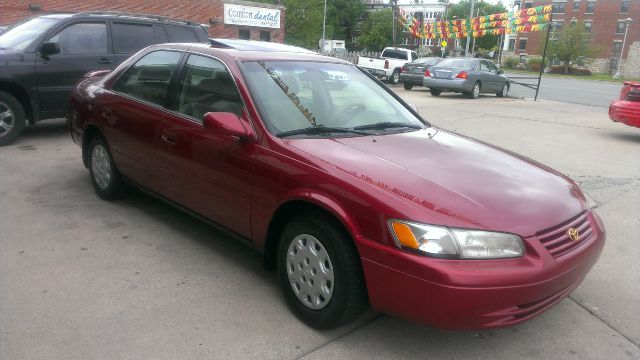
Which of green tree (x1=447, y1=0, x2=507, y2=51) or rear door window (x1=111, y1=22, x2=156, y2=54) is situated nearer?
rear door window (x1=111, y1=22, x2=156, y2=54)

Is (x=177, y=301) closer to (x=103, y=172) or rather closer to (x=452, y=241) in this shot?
(x=452, y=241)

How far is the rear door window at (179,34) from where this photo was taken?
28.3ft

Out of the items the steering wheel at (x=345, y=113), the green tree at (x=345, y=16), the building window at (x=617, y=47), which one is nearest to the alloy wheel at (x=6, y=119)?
the steering wheel at (x=345, y=113)

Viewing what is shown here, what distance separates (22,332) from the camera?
2855mm

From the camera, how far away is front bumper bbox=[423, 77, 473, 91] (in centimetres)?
1800

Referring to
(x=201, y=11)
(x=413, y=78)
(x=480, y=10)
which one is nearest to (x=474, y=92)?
(x=413, y=78)

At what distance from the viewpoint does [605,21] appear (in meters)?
68.9

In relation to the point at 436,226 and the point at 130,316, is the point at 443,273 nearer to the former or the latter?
the point at 436,226

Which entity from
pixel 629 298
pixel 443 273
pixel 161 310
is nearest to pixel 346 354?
pixel 443 273

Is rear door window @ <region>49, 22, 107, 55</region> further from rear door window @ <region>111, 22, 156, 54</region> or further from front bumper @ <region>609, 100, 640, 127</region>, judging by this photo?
front bumper @ <region>609, 100, 640, 127</region>

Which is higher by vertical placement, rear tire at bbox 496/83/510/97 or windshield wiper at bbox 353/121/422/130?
windshield wiper at bbox 353/121/422/130

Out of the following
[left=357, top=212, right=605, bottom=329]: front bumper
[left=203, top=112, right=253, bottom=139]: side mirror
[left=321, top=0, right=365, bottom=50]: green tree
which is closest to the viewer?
[left=357, top=212, right=605, bottom=329]: front bumper

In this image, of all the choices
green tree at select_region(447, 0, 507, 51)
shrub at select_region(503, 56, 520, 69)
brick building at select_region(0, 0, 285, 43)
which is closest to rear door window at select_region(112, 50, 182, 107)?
brick building at select_region(0, 0, 285, 43)

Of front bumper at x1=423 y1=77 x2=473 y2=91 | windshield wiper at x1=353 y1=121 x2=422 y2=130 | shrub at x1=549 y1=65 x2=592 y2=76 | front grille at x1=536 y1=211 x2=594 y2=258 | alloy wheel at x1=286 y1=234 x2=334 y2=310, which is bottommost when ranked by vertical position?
shrub at x1=549 y1=65 x2=592 y2=76
